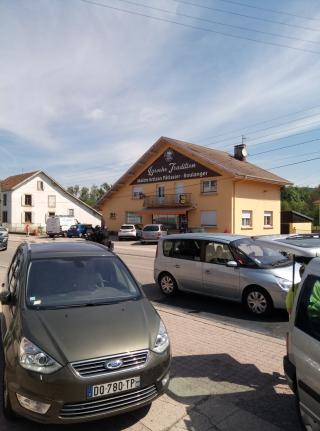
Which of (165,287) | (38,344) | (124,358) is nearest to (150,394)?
(124,358)

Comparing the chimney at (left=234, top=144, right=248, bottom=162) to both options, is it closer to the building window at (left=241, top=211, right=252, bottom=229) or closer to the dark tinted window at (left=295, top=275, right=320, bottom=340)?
the building window at (left=241, top=211, right=252, bottom=229)

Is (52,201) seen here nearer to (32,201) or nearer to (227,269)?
(32,201)

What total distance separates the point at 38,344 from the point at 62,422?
66 centimetres

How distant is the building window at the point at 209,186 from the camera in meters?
35.2

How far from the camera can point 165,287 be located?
30.6ft

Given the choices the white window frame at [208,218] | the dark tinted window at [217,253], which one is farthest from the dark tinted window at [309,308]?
the white window frame at [208,218]

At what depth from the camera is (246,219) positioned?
116ft

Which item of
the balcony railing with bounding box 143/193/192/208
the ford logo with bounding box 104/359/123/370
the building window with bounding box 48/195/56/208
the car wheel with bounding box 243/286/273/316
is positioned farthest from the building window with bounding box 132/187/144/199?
the ford logo with bounding box 104/359/123/370

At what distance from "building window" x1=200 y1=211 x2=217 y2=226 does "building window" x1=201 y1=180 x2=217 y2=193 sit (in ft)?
6.37

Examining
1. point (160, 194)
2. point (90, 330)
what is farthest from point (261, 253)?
point (160, 194)

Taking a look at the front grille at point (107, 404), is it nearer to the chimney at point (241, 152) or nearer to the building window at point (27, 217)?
the chimney at point (241, 152)

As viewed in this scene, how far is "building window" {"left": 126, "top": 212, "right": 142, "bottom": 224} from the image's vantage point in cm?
4203

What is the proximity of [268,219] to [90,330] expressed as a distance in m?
36.4

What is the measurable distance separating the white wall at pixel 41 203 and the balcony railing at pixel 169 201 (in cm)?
2403
